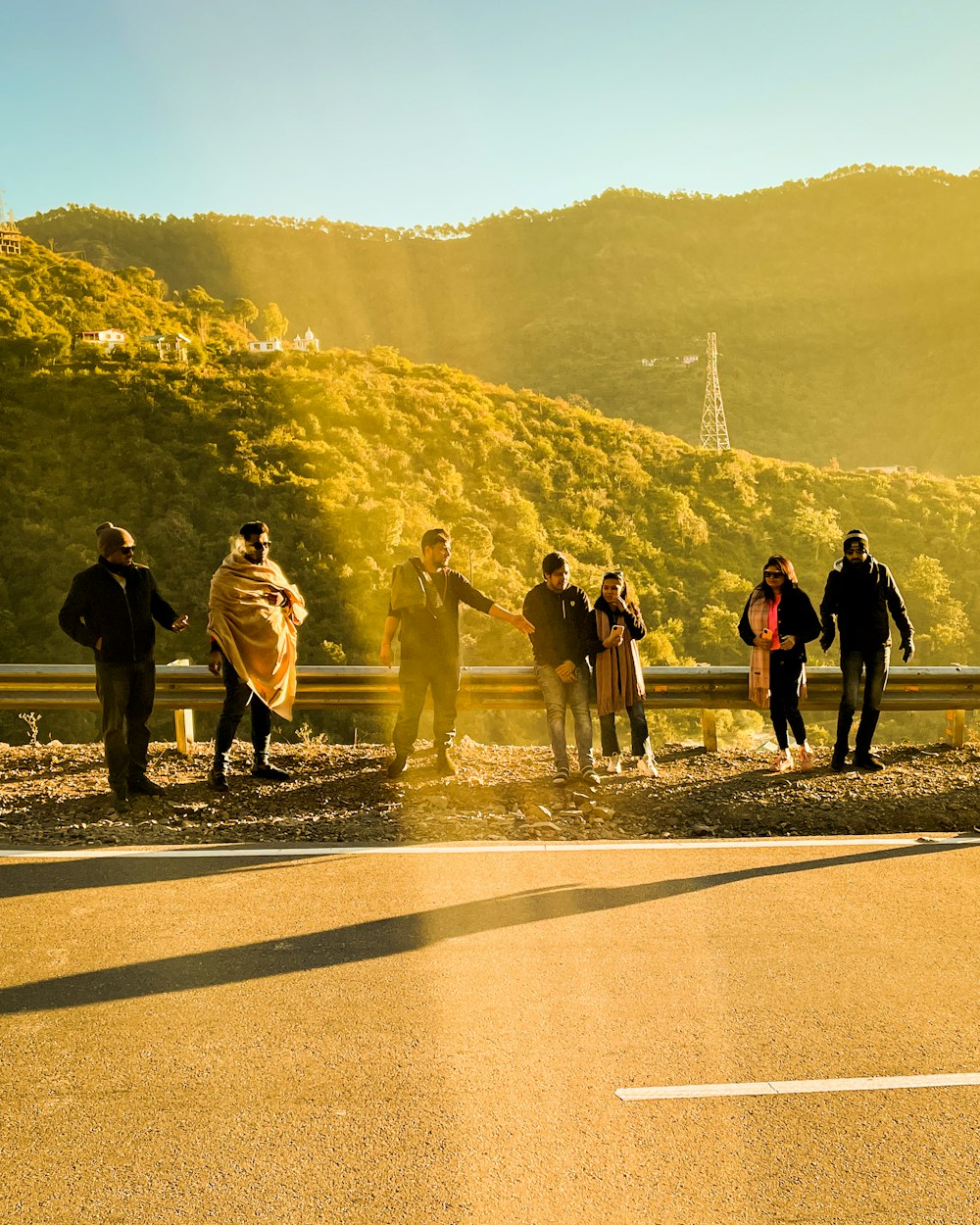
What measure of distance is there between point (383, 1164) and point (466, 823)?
3.65m

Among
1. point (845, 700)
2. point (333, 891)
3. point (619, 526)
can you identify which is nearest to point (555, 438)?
point (619, 526)

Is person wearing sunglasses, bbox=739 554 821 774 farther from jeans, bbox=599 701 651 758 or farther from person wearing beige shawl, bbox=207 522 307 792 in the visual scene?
person wearing beige shawl, bbox=207 522 307 792

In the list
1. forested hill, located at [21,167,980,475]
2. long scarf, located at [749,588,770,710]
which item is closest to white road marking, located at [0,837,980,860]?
long scarf, located at [749,588,770,710]

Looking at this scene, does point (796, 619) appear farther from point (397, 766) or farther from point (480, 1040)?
point (480, 1040)

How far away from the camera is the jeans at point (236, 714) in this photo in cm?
729

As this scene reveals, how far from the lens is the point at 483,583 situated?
118 feet

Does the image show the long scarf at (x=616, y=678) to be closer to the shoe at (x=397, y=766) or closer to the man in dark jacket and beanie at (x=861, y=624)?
the man in dark jacket and beanie at (x=861, y=624)

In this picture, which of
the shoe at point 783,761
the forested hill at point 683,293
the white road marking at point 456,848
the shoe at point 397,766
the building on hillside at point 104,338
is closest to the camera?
the white road marking at point 456,848

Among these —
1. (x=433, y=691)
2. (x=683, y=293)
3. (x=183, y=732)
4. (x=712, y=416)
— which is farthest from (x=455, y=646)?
(x=683, y=293)

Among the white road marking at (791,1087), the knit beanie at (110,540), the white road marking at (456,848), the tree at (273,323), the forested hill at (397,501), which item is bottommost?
the white road marking at (791,1087)

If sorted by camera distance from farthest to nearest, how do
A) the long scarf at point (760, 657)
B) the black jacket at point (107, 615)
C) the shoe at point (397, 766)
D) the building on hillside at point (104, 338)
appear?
the building on hillside at point (104, 338)
the long scarf at point (760, 657)
the shoe at point (397, 766)
the black jacket at point (107, 615)

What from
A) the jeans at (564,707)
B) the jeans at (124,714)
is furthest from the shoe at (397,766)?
the jeans at (124,714)

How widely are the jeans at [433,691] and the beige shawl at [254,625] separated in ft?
2.91

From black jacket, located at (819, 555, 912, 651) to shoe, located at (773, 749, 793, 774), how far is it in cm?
102
